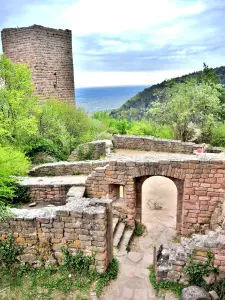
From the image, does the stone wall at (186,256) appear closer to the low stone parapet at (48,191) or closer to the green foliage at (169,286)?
the green foliage at (169,286)

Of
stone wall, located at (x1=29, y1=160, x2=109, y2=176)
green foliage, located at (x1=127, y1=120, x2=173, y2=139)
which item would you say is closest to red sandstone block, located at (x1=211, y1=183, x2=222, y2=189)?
stone wall, located at (x1=29, y1=160, x2=109, y2=176)

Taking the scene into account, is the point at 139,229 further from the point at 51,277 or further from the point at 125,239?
the point at 51,277

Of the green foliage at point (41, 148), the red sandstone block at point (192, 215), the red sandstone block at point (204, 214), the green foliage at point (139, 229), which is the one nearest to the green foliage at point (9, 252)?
the green foliage at point (139, 229)

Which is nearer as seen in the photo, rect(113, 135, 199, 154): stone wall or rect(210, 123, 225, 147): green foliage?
rect(113, 135, 199, 154): stone wall

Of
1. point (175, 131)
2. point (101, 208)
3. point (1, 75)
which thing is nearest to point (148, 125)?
point (175, 131)

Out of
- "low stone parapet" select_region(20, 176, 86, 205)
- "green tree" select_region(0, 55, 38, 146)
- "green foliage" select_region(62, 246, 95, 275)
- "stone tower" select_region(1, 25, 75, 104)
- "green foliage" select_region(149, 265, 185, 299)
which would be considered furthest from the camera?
"stone tower" select_region(1, 25, 75, 104)

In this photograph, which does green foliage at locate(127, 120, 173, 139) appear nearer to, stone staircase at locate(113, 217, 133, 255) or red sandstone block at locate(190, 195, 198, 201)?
red sandstone block at locate(190, 195, 198, 201)

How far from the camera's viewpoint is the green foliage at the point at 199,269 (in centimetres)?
549

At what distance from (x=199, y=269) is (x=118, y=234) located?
336cm

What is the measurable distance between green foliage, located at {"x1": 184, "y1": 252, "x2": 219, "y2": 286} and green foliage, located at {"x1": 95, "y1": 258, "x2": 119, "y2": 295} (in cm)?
178

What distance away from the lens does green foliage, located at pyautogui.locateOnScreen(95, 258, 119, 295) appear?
18.8ft

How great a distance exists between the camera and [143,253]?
7.94 meters

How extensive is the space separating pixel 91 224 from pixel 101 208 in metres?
0.41

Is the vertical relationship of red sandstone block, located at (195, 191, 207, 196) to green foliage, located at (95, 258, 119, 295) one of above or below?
above
